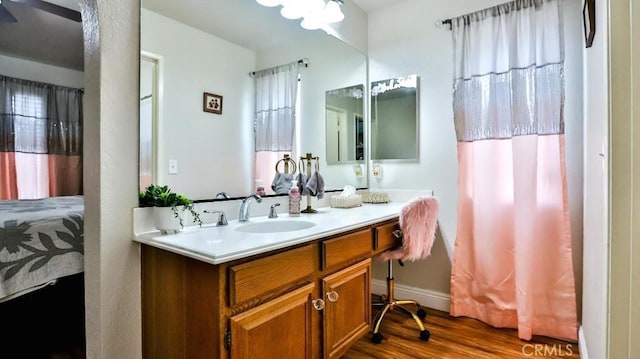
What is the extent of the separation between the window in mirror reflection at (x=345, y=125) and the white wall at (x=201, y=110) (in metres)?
0.85

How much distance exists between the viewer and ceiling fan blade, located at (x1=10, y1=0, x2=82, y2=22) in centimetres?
216

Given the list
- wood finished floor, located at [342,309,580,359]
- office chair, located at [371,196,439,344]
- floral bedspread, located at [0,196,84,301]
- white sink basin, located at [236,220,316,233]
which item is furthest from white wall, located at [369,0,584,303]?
floral bedspread, located at [0,196,84,301]

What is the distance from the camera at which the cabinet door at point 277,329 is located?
1.08m

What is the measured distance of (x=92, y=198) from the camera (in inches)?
47.8

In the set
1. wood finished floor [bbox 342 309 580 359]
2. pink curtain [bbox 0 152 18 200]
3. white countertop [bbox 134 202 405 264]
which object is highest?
pink curtain [bbox 0 152 18 200]

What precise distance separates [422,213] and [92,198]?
67.0 inches

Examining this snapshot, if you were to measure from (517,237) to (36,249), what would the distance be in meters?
2.75

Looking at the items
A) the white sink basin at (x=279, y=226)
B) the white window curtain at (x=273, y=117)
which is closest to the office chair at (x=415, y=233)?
the white sink basin at (x=279, y=226)

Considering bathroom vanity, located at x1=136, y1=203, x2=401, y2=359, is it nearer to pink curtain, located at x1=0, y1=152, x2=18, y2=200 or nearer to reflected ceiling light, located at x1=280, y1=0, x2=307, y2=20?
reflected ceiling light, located at x1=280, y1=0, x2=307, y2=20

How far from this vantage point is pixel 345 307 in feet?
5.21

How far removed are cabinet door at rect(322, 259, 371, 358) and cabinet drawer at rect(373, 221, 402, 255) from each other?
0.43 ft

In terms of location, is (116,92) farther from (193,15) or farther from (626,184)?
(626,184)

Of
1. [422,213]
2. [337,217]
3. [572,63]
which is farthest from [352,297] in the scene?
[572,63]

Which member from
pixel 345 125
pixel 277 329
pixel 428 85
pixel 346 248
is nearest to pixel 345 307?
pixel 346 248
